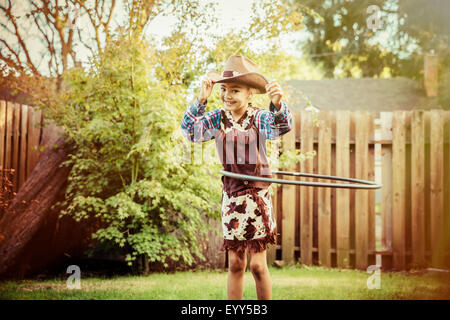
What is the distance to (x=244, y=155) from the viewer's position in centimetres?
265

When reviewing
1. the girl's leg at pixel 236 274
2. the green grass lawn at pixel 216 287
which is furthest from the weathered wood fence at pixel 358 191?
the girl's leg at pixel 236 274

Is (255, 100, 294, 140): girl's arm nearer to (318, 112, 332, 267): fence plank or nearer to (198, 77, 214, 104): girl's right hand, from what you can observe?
(198, 77, 214, 104): girl's right hand

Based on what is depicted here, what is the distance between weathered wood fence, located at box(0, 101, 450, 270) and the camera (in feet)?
17.7

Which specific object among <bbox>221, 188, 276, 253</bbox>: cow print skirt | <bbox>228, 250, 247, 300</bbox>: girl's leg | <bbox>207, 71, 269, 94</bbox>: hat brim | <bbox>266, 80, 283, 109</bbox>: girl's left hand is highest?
<bbox>207, 71, 269, 94</bbox>: hat brim

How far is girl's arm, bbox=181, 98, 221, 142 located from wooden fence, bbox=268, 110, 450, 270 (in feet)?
9.41

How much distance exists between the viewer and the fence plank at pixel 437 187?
533cm

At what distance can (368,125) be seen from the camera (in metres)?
5.52

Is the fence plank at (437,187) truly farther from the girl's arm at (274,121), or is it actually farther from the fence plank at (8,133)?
the fence plank at (8,133)

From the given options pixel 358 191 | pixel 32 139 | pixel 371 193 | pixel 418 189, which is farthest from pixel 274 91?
pixel 32 139

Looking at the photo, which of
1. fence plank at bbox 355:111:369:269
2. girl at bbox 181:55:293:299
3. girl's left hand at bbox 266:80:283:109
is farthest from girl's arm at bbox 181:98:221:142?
fence plank at bbox 355:111:369:269

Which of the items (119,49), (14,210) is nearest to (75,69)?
(119,49)

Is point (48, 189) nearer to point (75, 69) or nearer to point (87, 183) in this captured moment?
point (87, 183)

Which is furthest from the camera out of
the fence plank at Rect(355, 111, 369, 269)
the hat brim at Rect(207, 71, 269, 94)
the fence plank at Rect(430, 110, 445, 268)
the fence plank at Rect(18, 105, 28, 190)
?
the fence plank at Rect(18, 105, 28, 190)

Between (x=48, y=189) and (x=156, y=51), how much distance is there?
2.09m
